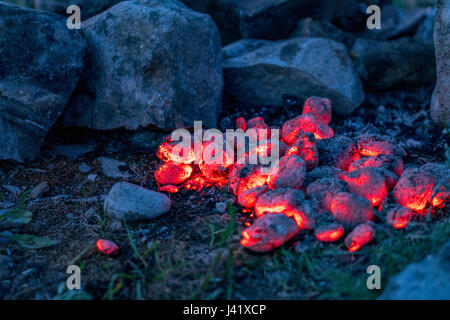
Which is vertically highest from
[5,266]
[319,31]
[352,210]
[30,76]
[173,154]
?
[319,31]

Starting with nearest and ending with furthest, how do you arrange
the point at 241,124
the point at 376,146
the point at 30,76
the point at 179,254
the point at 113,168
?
the point at 179,254, the point at 376,146, the point at 30,76, the point at 113,168, the point at 241,124

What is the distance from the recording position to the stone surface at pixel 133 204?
263 cm

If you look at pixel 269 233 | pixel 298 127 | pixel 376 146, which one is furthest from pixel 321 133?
pixel 269 233

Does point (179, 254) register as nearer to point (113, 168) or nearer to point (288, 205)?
point (288, 205)

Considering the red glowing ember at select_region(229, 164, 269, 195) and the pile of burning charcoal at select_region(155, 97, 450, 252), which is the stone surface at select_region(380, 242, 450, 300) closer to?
the pile of burning charcoal at select_region(155, 97, 450, 252)

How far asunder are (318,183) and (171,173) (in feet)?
3.30

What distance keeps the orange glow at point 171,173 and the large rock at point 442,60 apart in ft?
6.27

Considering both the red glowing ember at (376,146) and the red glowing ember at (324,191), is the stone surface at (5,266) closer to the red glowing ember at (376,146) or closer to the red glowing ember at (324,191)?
the red glowing ember at (324,191)

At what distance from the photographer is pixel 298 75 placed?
3.95 meters

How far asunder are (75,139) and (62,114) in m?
0.23

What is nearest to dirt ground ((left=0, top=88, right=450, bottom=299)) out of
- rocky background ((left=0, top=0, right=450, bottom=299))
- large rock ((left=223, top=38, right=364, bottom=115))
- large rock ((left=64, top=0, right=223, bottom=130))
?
rocky background ((left=0, top=0, right=450, bottom=299))

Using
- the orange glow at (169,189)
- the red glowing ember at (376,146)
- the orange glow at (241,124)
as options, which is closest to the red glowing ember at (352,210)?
the red glowing ember at (376,146)

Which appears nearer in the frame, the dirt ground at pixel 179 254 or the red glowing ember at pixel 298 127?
the dirt ground at pixel 179 254

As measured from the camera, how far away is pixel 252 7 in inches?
175
